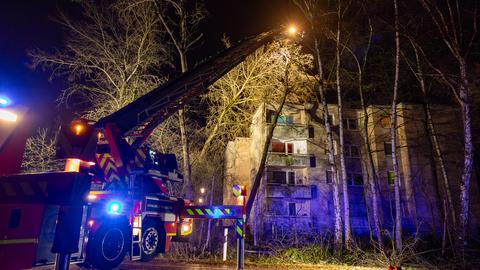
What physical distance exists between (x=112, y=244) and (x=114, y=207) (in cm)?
69

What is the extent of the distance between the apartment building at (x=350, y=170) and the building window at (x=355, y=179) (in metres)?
0.03

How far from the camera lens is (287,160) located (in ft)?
108

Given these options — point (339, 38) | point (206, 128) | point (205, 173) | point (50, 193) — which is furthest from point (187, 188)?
point (205, 173)

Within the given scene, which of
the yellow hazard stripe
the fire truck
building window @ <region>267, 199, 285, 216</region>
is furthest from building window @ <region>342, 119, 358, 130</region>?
the yellow hazard stripe

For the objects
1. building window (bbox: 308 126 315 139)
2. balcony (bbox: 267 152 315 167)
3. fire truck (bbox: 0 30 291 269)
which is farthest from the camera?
building window (bbox: 308 126 315 139)

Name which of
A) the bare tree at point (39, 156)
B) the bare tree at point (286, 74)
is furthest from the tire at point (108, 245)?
the bare tree at point (39, 156)

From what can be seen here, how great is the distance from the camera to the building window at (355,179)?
32.8m

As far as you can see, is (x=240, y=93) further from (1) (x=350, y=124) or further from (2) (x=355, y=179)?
(1) (x=350, y=124)

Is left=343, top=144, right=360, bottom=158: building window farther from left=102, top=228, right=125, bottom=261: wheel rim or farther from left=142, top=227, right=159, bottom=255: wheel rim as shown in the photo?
left=102, top=228, right=125, bottom=261: wheel rim

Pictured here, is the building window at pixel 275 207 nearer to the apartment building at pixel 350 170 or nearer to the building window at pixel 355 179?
the apartment building at pixel 350 170

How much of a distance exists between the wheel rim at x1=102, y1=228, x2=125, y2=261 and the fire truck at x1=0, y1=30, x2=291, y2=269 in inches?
0.7

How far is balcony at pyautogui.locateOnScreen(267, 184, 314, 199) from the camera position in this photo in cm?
3156

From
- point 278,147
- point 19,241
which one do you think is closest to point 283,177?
point 278,147

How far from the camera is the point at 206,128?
58.0ft
